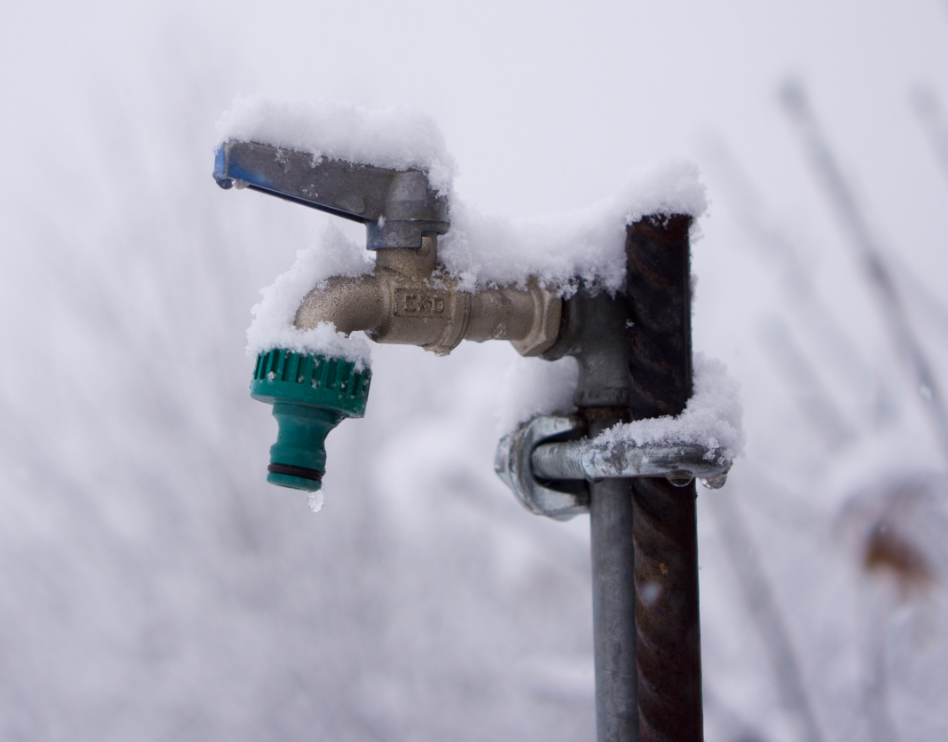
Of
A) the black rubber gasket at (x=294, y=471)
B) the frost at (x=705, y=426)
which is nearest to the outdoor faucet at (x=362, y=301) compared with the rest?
the black rubber gasket at (x=294, y=471)

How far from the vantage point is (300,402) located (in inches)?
17.4

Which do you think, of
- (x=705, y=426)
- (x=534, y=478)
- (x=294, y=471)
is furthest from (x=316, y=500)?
(x=705, y=426)

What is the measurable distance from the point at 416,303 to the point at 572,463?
6.8 inches

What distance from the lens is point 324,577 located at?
2.50m

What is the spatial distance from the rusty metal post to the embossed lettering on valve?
6.2 inches

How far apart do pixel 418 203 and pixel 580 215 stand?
165mm

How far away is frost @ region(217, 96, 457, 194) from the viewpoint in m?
0.46

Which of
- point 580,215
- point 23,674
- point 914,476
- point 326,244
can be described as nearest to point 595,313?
point 580,215

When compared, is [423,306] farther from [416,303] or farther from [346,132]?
[346,132]

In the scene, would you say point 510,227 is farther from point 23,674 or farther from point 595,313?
point 23,674

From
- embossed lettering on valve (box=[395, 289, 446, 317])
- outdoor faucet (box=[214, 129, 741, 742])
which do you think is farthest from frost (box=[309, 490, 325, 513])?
embossed lettering on valve (box=[395, 289, 446, 317])

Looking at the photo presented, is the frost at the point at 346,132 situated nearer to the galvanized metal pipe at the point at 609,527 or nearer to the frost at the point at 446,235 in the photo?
the frost at the point at 446,235

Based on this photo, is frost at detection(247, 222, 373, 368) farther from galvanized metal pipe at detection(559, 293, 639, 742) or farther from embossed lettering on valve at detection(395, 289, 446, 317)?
galvanized metal pipe at detection(559, 293, 639, 742)

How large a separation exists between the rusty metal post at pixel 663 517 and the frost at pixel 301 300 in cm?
21
